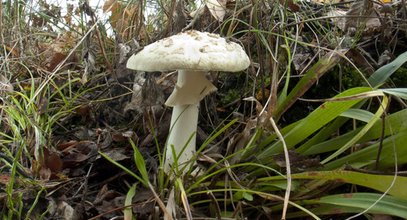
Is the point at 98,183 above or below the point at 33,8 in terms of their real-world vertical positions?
below

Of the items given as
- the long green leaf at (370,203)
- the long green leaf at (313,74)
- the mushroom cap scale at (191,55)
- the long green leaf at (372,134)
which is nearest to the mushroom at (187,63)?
the mushroom cap scale at (191,55)

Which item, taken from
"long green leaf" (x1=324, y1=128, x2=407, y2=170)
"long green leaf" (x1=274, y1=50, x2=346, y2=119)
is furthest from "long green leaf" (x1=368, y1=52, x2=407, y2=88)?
"long green leaf" (x1=324, y1=128, x2=407, y2=170)

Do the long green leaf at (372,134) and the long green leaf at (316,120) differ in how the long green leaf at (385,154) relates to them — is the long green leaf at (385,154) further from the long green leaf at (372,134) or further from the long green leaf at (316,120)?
the long green leaf at (316,120)

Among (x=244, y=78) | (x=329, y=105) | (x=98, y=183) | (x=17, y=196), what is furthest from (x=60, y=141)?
(x=329, y=105)

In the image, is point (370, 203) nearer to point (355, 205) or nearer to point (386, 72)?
point (355, 205)

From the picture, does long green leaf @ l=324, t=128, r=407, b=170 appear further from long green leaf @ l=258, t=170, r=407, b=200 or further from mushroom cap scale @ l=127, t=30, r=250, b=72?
mushroom cap scale @ l=127, t=30, r=250, b=72

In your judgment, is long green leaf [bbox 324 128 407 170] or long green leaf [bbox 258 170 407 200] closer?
long green leaf [bbox 258 170 407 200]

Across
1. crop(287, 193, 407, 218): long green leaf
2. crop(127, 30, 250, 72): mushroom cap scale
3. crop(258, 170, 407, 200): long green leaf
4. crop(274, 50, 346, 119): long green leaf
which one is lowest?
crop(287, 193, 407, 218): long green leaf

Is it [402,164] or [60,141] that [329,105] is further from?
[60,141]
